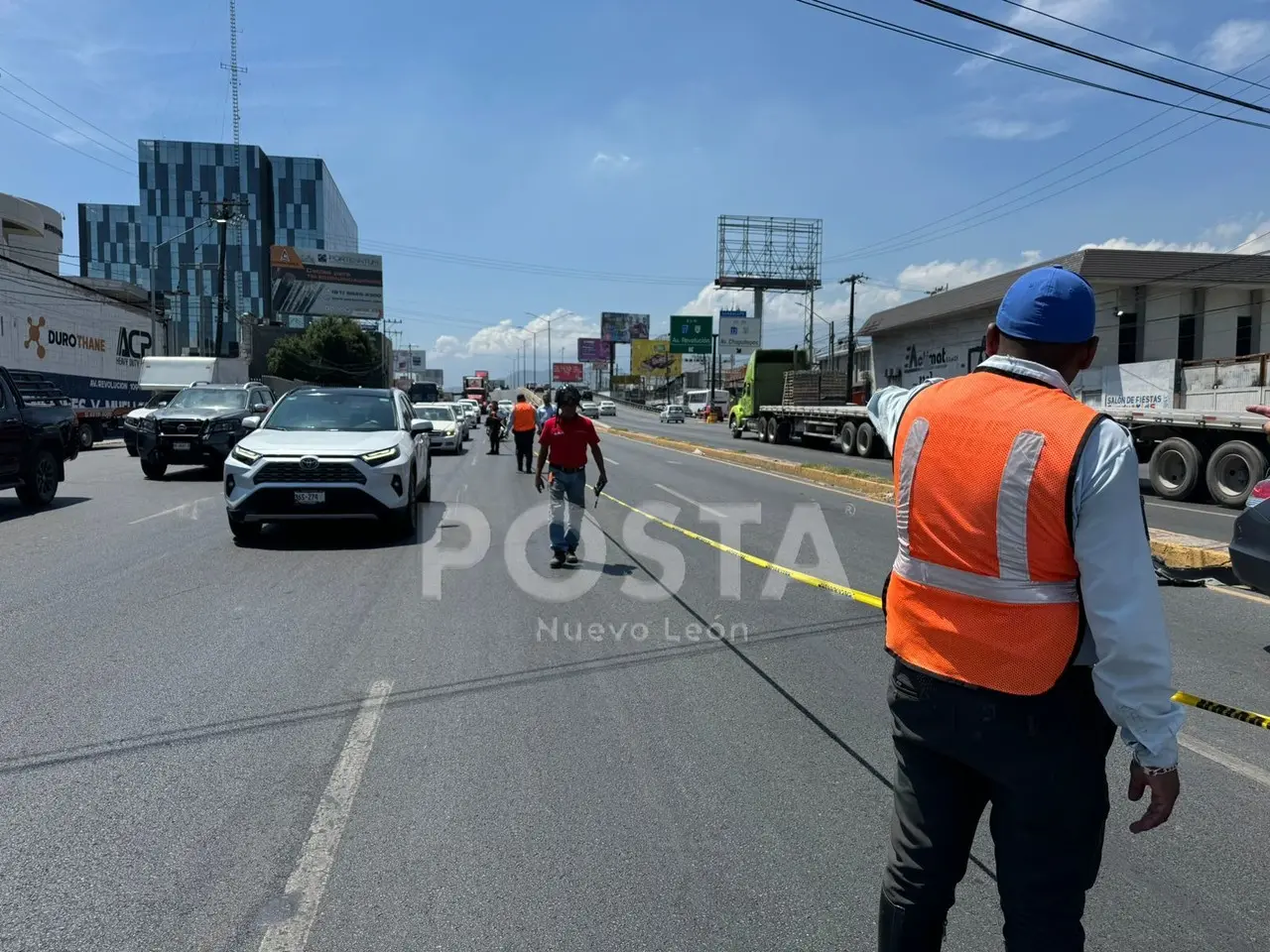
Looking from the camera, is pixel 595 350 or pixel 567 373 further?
pixel 567 373

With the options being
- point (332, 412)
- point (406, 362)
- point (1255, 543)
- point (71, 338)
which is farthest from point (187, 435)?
point (406, 362)

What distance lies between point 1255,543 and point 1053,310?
534 cm

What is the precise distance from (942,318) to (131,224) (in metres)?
101

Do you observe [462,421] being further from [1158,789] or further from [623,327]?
Result: [623,327]

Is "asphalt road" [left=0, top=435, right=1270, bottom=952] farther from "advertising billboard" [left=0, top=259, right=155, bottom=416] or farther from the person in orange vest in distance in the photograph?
"advertising billboard" [left=0, top=259, right=155, bottom=416]

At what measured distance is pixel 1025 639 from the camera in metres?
2.13

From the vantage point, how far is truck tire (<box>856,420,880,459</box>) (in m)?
28.8

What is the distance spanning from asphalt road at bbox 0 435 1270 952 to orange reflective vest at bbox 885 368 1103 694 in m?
1.30

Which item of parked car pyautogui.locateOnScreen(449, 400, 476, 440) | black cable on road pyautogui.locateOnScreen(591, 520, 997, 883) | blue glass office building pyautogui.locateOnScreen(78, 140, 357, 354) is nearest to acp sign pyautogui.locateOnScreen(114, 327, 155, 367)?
parked car pyautogui.locateOnScreen(449, 400, 476, 440)

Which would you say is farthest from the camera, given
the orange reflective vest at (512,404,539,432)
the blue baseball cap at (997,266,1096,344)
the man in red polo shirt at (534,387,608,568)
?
the orange reflective vest at (512,404,539,432)

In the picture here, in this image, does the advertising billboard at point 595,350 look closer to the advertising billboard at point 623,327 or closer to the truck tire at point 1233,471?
the advertising billboard at point 623,327

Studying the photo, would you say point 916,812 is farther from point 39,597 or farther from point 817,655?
point 39,597

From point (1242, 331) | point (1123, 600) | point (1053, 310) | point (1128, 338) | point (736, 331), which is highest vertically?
point (736, 331)

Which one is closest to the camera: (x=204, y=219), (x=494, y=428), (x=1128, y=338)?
(x=494, y=428)
